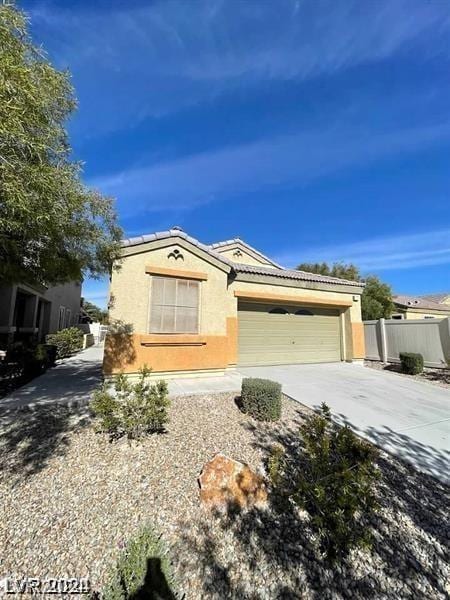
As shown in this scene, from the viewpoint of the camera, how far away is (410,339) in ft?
45.2

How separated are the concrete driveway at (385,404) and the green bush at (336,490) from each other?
1420 mm

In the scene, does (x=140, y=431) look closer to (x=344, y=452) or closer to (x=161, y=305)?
(x=344, y=452)

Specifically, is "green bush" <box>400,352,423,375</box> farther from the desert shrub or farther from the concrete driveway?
the desert shrub

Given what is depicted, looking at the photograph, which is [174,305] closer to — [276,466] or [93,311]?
[276,466]

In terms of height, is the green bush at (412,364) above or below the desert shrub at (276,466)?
above

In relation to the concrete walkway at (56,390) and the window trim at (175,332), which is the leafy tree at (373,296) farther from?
the concrete walkway at (56,390)

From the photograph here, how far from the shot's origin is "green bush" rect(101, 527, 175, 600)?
219 cm

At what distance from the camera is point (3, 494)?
11.5ft

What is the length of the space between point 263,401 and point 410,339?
38.6 feet

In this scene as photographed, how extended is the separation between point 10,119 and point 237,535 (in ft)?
20.2

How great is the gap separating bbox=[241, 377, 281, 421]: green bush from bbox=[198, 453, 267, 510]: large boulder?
79.7 inches

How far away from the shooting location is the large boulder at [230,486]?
3.42 meters

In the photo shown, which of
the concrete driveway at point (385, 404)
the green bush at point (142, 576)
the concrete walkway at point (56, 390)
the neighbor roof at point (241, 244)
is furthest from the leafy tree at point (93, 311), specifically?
the green bush at point (142, 576)

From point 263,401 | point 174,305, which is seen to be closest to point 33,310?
point 174,305
